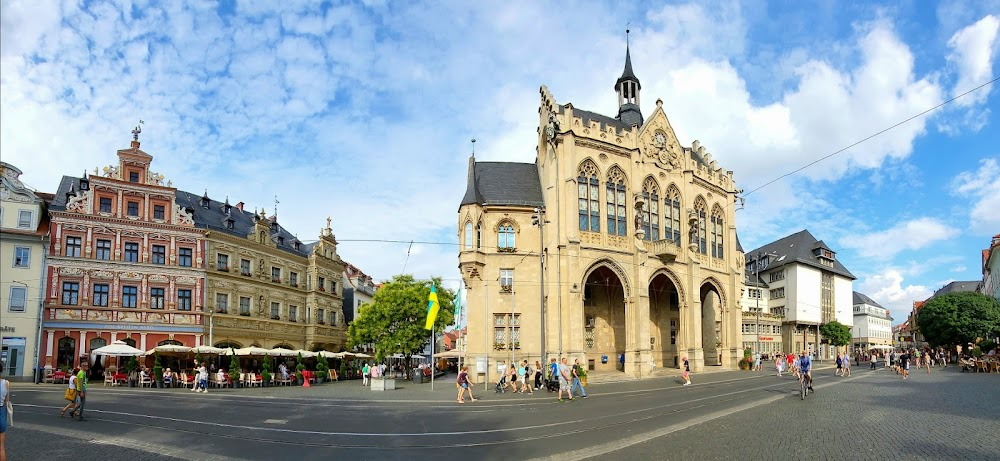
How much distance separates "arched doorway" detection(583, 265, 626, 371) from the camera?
1797 inches

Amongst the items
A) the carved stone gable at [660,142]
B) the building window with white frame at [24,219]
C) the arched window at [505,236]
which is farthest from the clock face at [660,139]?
the building window with white frame at [24,219]

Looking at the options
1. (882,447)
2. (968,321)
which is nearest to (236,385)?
(882,447)

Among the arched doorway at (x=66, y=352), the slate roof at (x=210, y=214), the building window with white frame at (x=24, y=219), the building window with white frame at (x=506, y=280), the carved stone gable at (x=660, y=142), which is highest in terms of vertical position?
the carved stone gable at (x=660, y=142)

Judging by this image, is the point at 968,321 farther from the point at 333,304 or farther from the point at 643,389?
the point at 333,304

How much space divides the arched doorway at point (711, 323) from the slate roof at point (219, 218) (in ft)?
130

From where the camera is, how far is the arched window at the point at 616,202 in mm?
44031

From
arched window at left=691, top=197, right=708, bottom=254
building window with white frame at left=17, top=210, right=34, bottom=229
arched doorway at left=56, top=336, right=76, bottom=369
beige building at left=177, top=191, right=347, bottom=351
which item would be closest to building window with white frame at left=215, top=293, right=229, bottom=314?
beige building at left=177, top=191, right=347, bottom=351

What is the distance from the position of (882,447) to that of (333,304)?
60674mm

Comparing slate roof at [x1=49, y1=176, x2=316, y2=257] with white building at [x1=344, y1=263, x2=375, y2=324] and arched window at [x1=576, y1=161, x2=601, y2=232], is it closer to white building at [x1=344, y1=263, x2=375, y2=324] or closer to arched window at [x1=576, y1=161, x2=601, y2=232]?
white building at [x1=344, y1=263, x2=375, y2=324]

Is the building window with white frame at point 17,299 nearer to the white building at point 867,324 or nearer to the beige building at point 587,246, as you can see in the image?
the beige building at point 587,246

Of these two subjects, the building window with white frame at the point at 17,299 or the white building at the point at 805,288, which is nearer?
the building window with white frame at the point at 17,299

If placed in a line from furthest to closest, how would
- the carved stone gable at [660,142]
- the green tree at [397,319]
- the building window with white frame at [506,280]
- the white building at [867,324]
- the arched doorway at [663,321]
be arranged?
the white building at [867,324] → the green tree at [397,319] → the arched doorway at [663,321] → the carved stone gable at [660,142] → the building window with white frame at [506,280]

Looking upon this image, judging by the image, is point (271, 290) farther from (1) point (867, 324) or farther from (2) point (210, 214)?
(1) point (867, 324)

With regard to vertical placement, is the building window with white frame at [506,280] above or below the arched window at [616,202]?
below
